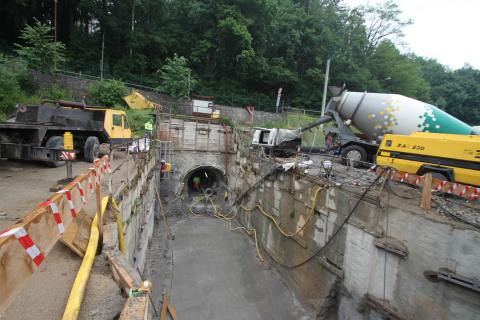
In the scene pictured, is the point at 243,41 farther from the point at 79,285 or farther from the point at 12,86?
the point at 79,285

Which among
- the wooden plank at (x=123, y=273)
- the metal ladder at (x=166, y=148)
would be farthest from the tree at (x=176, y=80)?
the wooden plank at (x=123, y=273)

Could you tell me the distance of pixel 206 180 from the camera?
69.2 ft

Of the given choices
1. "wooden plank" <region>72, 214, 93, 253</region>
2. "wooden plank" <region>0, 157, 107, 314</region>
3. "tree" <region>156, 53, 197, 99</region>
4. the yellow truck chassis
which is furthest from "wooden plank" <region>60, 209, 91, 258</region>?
"tree" <region>156, 53, 197, 99</region>

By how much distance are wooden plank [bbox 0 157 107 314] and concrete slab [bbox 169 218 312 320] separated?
765 centimetres

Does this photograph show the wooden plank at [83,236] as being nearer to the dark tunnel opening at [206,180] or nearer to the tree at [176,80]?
the dark tunnel opening at [206,180]

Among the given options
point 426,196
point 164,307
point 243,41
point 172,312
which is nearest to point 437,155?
point 426,196

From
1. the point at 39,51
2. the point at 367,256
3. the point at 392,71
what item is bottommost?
the point at 367,256

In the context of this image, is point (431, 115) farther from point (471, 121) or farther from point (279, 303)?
point (471, 121)

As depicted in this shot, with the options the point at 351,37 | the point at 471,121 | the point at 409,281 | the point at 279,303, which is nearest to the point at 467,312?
the point at 409,281

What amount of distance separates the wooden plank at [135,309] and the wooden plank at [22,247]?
3.09 ft

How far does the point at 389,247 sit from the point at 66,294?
6.35 metres

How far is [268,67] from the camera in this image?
27.3m

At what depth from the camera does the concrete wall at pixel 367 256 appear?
14.9 feet

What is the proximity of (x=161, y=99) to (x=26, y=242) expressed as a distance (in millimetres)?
21386
